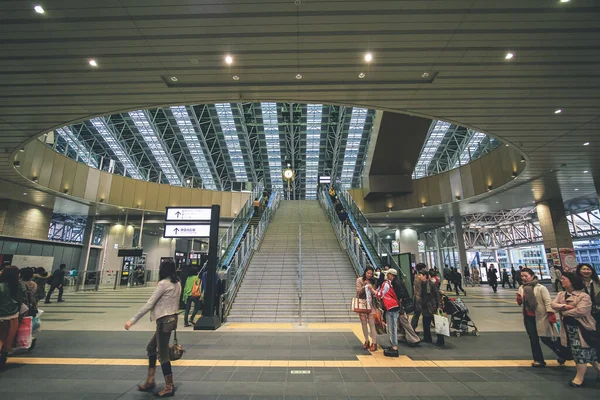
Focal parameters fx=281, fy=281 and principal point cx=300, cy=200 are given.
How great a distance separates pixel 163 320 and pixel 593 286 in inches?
213

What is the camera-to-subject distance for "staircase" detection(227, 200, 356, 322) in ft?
23.2

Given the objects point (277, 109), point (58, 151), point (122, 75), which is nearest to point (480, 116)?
point (122, 75)

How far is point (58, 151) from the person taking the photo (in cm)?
1307

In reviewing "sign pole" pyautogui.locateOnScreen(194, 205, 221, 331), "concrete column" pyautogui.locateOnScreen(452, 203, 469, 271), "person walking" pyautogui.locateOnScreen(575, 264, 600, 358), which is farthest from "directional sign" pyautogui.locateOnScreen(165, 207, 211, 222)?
"concrete column" pyautogui.locateOnScreen(452, 203, 469, 271)

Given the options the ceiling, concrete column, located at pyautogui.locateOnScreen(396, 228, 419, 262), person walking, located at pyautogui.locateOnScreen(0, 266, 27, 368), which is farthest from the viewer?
concrete column, located at pyautogui.locateOnScreen(396, 228, 419, 262)

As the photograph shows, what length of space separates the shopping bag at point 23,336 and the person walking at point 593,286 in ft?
24.8

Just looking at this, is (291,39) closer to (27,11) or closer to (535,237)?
(27,11)

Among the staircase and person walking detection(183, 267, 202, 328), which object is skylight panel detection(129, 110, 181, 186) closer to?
the staircase

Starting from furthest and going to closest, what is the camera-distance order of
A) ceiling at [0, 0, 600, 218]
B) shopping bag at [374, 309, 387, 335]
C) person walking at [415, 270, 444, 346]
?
person walking at [415, 270, 444, 346] → shopping bag at [374, 309, 387, 335] → ceiling at [0, 0, 600, 218]

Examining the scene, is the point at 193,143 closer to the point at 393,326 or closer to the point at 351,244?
the point at 351,244

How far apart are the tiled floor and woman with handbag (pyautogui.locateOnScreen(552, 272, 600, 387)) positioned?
0.27 metres

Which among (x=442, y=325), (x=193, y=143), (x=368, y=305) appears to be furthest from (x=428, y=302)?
(x=193, y=143)

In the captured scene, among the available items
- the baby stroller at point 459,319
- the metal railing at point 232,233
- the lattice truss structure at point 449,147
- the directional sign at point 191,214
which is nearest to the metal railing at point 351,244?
the baby stroller at point 459,319

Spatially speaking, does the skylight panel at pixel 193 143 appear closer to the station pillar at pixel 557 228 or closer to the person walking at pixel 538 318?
the person walking at pixel 538 318
